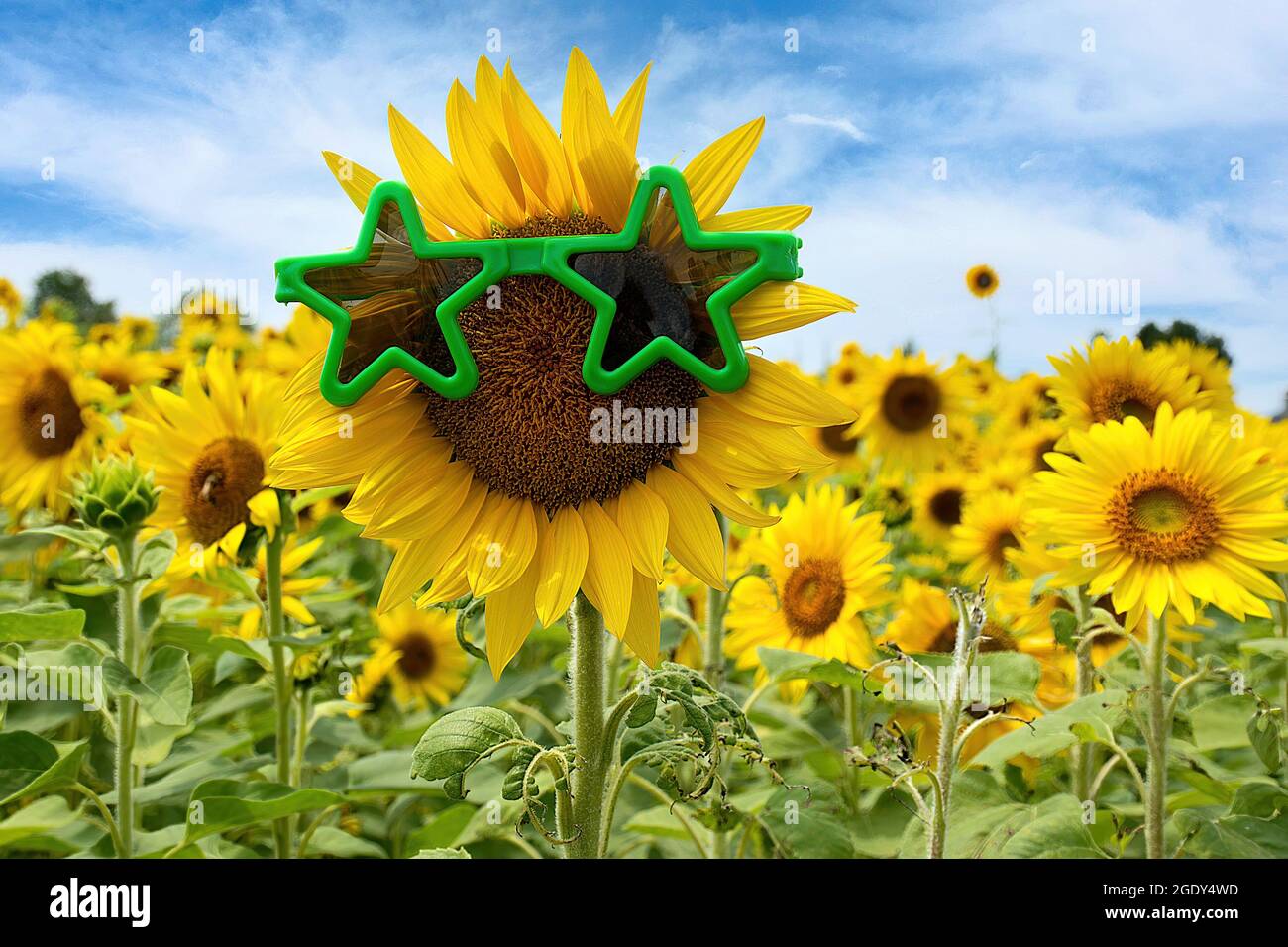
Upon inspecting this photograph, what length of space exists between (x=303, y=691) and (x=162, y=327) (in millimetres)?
2452

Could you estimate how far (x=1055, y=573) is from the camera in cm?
127

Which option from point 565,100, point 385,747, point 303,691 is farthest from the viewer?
point 385,747

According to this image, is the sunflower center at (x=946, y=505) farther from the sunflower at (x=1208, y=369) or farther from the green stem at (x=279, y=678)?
the green stem at (x=279, y=678)

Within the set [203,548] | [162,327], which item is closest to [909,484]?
[203,548]

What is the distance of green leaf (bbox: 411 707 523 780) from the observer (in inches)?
31.1

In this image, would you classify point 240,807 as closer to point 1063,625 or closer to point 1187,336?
point 1063,625

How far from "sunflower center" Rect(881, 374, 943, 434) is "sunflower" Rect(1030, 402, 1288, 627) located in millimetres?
1606

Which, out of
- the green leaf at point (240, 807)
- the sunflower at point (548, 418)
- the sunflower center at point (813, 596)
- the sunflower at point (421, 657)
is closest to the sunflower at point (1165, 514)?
the sunflower center at point (813, 596)

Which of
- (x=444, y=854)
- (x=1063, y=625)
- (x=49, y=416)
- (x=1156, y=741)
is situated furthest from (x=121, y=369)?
(x=1156, y=741)

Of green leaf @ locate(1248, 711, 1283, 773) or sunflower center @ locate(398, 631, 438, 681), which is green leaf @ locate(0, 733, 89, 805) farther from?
green leaf @ locate(1248, 711, 1283, 773)

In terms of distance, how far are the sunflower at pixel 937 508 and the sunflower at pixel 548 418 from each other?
1.85 meters

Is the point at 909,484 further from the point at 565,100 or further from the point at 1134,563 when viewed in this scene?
the point at 565,100

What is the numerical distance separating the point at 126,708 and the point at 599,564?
33.9 inches

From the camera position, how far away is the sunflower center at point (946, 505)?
251cm
